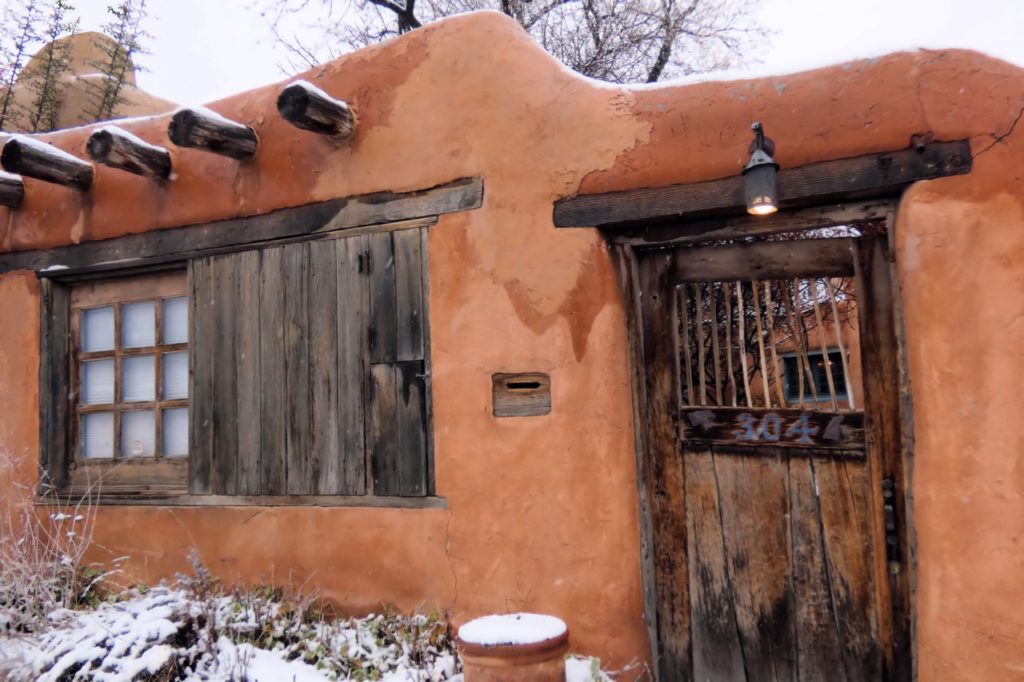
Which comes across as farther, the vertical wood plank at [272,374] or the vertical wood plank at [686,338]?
the vertical wood plank at [272,374]

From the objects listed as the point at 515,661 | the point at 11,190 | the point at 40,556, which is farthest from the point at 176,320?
the point at 515,661

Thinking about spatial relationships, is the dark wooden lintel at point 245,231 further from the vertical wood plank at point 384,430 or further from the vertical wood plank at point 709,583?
the vertical wood plank at point 709,583

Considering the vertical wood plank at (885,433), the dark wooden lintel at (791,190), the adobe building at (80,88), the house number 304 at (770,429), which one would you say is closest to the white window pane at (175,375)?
the dark wooden lintel at (791,190)

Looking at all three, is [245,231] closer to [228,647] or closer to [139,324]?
[139,324]

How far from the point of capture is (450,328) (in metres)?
3.91

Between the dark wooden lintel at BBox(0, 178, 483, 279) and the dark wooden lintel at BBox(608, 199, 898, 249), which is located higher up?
the dark wooden lintel at BBox(0, 178, 483, 279)

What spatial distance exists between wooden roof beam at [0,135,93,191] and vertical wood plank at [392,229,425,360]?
2.46 metres

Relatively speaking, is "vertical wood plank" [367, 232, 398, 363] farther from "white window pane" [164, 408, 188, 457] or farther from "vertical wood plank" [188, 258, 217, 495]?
"white window pane" [164, 408, 188, 457]

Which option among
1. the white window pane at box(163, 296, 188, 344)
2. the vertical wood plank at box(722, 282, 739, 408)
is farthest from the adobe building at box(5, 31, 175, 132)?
the vertical wood plank at box(722, 282, 739, 408)

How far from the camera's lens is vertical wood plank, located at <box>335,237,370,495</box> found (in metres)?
4.14

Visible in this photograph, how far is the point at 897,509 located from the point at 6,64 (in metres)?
10.2

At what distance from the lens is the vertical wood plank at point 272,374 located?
14.2 feet

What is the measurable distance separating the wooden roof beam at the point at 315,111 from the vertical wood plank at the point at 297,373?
28.0 inches

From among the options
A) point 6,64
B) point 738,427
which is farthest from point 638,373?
point 6,64
